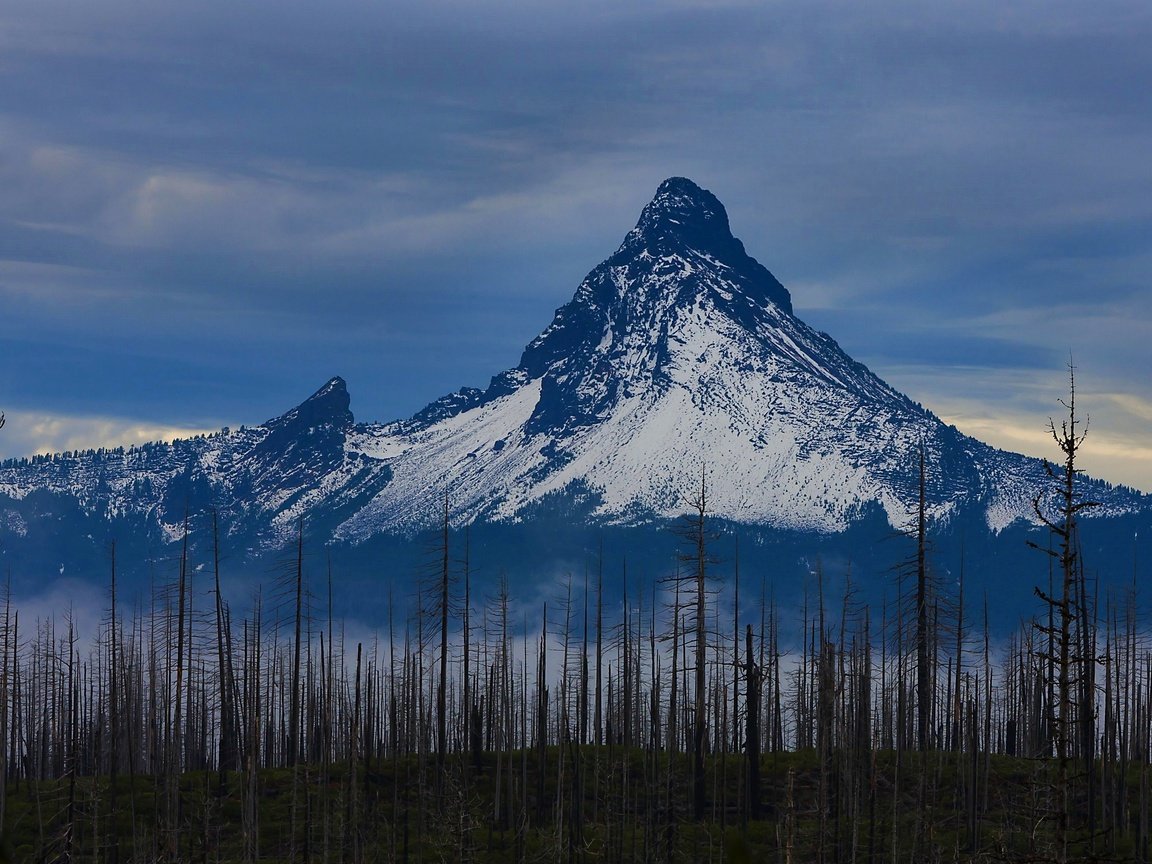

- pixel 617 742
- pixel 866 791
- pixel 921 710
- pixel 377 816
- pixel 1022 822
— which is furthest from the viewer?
pixel 617 742

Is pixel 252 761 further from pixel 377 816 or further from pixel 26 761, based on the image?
pixel 26 761

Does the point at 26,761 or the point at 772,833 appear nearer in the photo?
the point at 772,833

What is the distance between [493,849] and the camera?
7169cm

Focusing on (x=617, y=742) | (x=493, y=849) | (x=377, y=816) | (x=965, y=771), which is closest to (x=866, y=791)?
(x=965, y=771)

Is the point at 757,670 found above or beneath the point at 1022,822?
above

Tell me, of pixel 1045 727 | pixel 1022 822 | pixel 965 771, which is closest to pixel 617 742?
pixel 1045 727

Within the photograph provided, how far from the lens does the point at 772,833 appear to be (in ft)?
A: 227

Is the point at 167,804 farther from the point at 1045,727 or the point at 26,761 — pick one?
the point at 1045,727

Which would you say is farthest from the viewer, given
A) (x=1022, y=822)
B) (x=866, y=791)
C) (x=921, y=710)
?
(x=866, y=791)

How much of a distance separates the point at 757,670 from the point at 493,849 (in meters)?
16.7

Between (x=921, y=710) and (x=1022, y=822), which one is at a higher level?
(x=921, y=710)

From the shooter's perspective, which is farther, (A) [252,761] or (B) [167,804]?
(B) [167,804]

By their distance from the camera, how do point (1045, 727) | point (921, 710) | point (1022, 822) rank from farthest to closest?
point (1045, 727)
point (1022, 822)
point (921, 710)

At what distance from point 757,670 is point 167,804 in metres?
31.7
